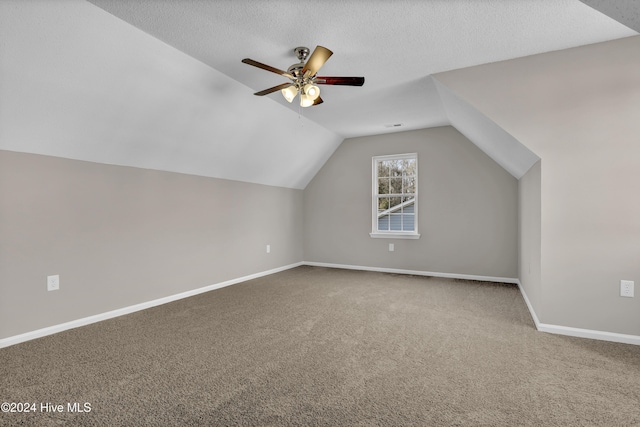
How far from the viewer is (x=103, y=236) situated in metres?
3.21

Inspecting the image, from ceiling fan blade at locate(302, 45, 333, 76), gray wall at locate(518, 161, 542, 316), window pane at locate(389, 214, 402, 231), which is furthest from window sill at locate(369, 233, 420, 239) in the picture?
ceiling fan blade at locate(302, 45, 333, 76)

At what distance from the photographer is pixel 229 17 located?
7.59ft

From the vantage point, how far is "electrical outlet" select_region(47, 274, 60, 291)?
2.83 meters

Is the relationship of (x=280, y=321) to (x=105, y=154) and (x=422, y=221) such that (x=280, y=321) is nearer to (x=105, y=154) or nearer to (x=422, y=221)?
(x=105, y=154)

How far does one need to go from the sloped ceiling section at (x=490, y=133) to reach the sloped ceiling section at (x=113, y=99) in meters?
2.03

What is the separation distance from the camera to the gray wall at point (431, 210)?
4820mm

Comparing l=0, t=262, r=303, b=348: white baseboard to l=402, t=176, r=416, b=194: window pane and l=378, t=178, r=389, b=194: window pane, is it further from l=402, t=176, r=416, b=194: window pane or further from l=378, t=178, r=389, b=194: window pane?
l=402, t=176, r=416, b=194: window pane

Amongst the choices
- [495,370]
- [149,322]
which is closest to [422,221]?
[495,370]

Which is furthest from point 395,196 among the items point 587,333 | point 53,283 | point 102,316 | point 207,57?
point 53,283

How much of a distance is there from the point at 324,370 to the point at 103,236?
8.44 ft

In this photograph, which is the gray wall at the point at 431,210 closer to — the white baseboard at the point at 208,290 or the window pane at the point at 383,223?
the window pane at the point at 383,223

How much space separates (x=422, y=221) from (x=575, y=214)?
2683 mm

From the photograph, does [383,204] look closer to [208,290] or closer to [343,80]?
[208,290]

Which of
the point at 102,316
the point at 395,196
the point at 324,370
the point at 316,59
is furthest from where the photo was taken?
the point at 395,196
